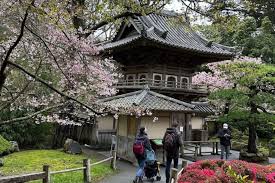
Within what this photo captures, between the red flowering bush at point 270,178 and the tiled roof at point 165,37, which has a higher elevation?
the tiled roof at point 165,37

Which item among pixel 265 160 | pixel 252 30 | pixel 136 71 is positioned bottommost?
pixel 265 160

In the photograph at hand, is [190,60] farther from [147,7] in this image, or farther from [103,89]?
[147,7]

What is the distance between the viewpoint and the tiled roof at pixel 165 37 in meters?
22.0

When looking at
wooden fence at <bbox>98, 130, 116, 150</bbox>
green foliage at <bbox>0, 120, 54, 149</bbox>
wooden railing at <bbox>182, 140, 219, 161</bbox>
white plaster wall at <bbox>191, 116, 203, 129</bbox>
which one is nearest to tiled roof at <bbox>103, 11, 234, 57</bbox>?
white plaster wall at <bbox>191, 116, 203, 129</bbox>

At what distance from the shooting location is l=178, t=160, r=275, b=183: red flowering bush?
847 cm

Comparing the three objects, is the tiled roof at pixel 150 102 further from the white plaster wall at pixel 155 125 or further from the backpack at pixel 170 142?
the backpack at pixel 170 142

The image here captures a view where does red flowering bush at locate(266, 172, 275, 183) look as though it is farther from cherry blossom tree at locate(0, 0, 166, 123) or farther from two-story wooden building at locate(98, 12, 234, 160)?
two-story wooden building at locate(98, 12, 234, 160)

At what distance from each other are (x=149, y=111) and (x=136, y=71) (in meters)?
7.83

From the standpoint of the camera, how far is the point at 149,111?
58.2 feet

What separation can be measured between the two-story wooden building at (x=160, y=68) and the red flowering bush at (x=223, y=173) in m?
8.06

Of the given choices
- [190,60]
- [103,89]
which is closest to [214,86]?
[190,60]

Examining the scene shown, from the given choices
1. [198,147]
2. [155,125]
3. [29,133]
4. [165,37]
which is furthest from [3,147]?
[165,37]

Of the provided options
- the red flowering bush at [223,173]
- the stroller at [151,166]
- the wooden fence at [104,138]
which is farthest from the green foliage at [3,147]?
the red flowering bush at [223,173]

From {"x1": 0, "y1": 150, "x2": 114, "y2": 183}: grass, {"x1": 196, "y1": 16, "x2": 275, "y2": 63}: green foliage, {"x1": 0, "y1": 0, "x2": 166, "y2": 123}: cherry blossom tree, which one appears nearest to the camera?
{"x1": 0, "y1": 0, "x2": 166, "y2": 123}: cherry blossom tree
